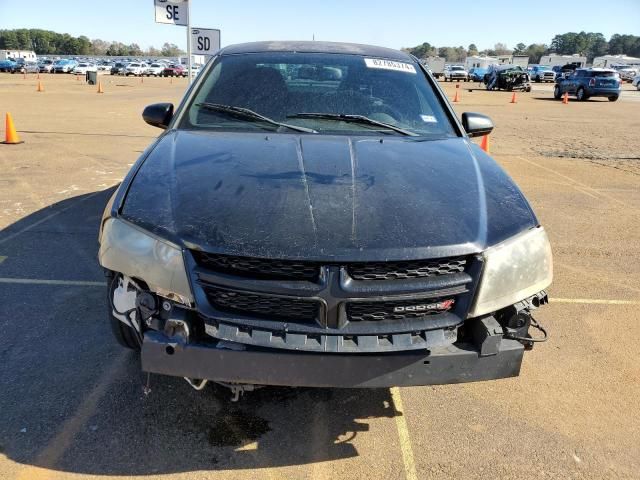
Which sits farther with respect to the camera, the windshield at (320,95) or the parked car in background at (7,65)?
the parked car in background at (7,65)

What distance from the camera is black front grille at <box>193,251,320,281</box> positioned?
6.94 feet

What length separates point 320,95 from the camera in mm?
3598

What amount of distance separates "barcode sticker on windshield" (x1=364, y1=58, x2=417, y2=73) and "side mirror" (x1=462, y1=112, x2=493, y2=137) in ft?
1.81

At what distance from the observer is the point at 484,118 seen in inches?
160

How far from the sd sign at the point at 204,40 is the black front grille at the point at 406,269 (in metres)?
10.8

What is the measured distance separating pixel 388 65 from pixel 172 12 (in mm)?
7561

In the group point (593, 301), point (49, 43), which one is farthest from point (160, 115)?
point (49, 43)

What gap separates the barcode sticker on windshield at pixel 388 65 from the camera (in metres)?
3.91

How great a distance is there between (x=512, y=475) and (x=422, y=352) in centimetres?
83

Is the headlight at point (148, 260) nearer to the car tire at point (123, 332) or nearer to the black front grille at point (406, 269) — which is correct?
the car tire at point (123, 332)

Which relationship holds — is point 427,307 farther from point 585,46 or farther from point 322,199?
point 585,46

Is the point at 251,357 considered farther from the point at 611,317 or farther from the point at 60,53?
the point at 60,53

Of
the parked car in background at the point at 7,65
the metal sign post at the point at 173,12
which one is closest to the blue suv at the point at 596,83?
the metal sign post at the point at 173,12

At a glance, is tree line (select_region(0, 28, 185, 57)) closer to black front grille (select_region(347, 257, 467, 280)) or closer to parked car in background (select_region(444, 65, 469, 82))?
parked car in background (select_region(444, 65, 469, 82))
